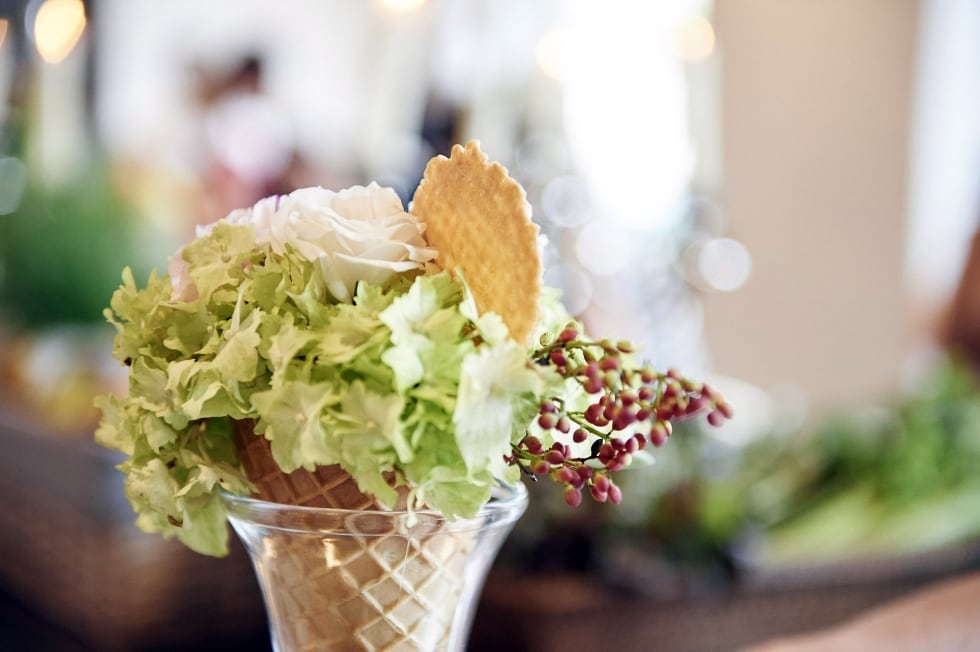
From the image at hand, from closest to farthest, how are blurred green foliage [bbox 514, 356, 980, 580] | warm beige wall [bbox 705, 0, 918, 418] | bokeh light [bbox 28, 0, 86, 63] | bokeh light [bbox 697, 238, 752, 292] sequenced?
bokeh light [bbox 28, 0, 86, 63] < blurred green foliage [bbox 514, 356, 980, 580] < bokeh light [bbox 697, 238, 752, 292] < warm beige wall [bbox 705, 0, 918, 418]

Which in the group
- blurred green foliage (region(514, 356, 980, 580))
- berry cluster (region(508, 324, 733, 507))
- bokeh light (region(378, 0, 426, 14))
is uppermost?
bokeh light (region(378, 0, 426, 14))

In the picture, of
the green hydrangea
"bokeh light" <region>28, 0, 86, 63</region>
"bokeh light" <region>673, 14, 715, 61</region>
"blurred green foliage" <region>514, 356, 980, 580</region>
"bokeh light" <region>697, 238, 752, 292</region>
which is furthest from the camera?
"bokeh light" <region>697, 238, 752, 292</region>

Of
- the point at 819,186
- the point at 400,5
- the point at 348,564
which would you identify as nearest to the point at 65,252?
the point at 400,5

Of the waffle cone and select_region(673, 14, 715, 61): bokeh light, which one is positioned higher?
select_region(673, 14, 715, 61): bokeh light

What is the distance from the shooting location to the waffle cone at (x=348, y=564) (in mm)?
550

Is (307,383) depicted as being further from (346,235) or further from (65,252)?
(65,252)

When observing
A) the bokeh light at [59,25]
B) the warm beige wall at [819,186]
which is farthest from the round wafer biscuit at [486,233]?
the warm beige wall at [819,186]

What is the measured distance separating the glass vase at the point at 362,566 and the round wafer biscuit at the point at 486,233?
12 cm

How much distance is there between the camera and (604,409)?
21.0 inches

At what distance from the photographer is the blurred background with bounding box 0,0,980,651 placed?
1.67 metres

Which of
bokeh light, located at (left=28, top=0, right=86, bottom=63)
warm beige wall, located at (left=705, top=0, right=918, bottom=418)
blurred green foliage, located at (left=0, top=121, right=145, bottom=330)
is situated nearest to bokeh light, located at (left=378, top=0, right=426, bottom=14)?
blurred green foliage, located at (left=0, top=121, right=145, bottom=330)

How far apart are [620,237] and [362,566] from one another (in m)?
2.71

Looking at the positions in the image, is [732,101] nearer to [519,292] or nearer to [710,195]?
[710,195]

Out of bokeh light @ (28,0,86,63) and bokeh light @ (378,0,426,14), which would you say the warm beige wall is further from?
bokeh light @ (28,0,86,63)
